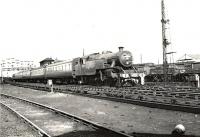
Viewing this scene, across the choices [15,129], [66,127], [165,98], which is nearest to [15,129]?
[15,129]

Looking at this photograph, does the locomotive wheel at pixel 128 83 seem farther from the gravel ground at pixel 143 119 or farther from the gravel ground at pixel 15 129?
the gravel ground at pixel 15 129

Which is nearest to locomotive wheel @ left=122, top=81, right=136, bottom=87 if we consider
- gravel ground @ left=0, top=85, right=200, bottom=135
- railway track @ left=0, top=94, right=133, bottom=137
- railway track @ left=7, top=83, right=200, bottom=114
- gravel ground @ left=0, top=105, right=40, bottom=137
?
railway track @ left=7, top=83, right=200, bottom=114

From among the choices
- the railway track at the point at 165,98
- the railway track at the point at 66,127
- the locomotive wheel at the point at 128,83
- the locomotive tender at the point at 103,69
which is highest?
the locomotive tender at the point at 103,69

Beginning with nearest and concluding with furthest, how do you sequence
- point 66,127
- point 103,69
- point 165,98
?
point 66,127 < point 165,98 < point 103,69

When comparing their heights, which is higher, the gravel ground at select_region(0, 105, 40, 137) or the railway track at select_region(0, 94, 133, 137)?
the railway track at select_region(0, 94, 133, 137)

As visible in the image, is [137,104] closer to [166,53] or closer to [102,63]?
[102,63]

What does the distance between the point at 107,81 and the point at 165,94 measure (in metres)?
9.13

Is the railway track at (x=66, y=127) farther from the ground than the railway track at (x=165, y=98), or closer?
closer

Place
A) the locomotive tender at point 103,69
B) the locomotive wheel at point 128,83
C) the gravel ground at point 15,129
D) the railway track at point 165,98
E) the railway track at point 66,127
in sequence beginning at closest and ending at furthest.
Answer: the railway track at point 66,127 < the gravel ground at point 15,129 < the railway track at point 165,98 < the locomotive tender at point 103,69 < the locomotive wheel at point 128,83

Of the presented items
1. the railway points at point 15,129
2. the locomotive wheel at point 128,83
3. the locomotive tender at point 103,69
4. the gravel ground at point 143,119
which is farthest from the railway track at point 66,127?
the locomotive wheel at point 128,83

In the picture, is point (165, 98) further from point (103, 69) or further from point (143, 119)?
point (103, 69)

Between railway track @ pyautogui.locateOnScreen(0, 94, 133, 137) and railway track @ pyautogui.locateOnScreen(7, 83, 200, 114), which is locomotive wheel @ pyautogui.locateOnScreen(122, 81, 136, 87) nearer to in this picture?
railway track @ pyautogui.locateOnScreen(7, 83, 200, 114)

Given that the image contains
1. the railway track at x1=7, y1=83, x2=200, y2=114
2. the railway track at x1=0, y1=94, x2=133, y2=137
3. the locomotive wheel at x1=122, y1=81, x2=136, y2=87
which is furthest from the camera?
the locomotive wheel at x1=122, y1=81, x2=136, y2=87

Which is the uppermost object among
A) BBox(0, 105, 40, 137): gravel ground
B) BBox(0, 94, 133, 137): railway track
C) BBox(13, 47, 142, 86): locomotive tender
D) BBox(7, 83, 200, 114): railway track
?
BBox(13, 47, 142, 86): locomotive tender
